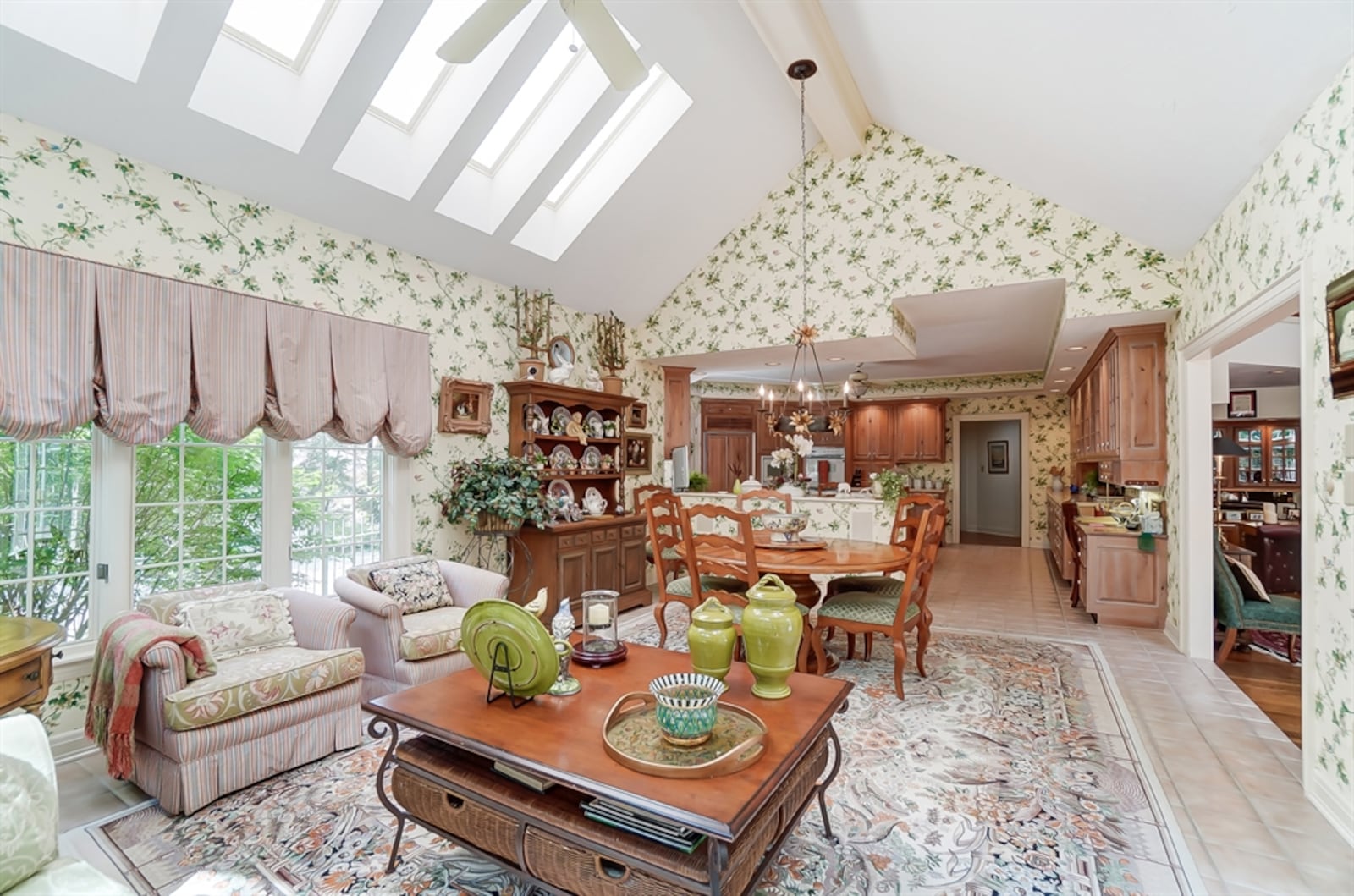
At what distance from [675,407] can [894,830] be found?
202 inches

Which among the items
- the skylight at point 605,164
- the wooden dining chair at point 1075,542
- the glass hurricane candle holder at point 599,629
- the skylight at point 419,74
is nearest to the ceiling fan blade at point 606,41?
the skylight at point 419,74

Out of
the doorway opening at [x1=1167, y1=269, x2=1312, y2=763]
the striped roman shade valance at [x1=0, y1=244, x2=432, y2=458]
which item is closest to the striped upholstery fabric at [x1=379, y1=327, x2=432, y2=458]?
the striped roman shade valance at [x1=0, y1=244, x2=432, y2=458]

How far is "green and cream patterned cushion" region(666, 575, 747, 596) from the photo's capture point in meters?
3.79

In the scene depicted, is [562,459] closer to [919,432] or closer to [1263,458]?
[919,432]

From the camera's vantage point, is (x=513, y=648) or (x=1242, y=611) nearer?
(x=513, y=648)

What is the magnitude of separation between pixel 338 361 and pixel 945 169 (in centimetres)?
471

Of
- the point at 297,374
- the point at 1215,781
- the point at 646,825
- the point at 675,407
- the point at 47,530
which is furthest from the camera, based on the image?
the point at 675,407

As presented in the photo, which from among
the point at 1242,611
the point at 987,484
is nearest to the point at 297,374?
the point at 1242,611

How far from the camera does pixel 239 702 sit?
2395 mm

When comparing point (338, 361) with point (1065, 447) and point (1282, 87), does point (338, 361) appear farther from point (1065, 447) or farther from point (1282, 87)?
point (1065, 447)

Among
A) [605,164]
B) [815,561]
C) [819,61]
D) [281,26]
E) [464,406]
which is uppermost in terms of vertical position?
[819,61]

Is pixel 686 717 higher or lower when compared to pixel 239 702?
higher

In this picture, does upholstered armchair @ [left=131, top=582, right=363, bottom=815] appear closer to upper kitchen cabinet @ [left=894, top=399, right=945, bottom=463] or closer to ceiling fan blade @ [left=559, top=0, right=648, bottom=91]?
ceiling fan blade @ [left=559, top=0, right=648, bottom=91]

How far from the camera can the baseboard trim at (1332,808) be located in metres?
2.09
